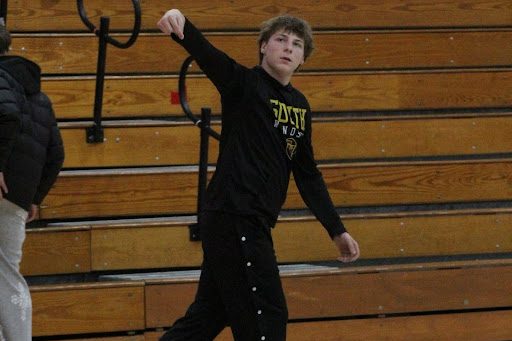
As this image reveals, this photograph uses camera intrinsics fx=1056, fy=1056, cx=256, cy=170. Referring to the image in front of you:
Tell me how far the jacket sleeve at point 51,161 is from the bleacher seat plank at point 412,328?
71 centimetres

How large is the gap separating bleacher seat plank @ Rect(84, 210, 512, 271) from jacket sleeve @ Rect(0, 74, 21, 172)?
78cm

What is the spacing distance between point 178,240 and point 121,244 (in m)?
0.21

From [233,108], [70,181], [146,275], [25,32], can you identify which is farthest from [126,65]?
[233,108]

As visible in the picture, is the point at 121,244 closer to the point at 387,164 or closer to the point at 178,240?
the point at 178,240

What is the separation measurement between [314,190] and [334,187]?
4.23 feet

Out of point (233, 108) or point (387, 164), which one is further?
point (387, 164)

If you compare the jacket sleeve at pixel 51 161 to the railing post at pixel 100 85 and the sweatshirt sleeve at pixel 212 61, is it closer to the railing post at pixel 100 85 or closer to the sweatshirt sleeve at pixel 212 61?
the railing post at pixel 100 85

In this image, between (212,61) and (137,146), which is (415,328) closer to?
(137,146)

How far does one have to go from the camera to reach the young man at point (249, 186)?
2.69 meters

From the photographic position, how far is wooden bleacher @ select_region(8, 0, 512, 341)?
3842 millimetres

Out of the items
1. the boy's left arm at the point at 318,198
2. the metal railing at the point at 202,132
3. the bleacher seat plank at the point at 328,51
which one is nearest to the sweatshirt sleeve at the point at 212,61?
the boy's left arm at the point at 318,198

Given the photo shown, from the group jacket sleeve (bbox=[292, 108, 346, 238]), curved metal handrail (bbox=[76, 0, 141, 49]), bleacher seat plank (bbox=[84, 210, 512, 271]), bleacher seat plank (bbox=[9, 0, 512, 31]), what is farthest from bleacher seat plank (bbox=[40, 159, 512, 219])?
jacket sleeve (bbox=[292, 108, 346, 238])

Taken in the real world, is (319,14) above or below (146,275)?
above

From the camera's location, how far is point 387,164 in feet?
14.1
